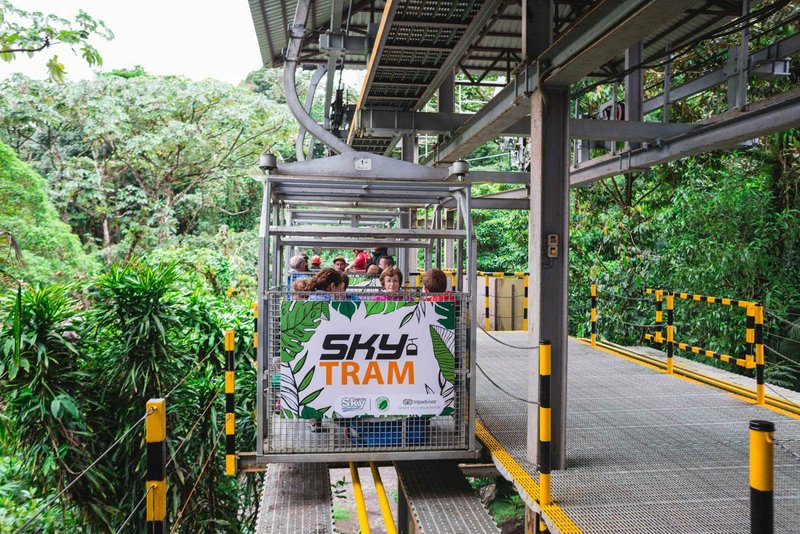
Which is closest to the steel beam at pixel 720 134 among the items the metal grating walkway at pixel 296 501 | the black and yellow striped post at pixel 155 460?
the metal grating walkway at pixel 296 501

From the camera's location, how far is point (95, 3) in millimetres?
49500

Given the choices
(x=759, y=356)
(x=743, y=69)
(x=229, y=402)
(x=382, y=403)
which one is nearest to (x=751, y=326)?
(x=759, y=356)

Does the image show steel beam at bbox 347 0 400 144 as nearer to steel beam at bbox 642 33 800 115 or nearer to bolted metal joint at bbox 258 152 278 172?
bolted metal joint at bbox 258 152 278 172

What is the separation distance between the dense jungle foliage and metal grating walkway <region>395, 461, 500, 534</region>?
1.86 metres

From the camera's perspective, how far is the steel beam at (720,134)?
5559 millimetres

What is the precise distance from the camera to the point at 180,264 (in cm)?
1302

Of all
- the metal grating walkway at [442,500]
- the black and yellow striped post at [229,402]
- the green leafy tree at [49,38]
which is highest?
the green leafy tree at [49,38]

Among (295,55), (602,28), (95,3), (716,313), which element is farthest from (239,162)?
(95,3)

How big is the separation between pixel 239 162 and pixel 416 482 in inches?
756

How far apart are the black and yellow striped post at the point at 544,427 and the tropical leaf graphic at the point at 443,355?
0.78 meters

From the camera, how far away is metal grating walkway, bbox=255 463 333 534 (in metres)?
3.88

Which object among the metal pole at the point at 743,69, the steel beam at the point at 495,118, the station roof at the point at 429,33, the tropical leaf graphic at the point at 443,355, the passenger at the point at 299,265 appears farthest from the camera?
the passenger at the point at 299,265

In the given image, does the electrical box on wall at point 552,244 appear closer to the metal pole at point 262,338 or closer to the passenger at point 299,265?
the metal pole at point 262,338

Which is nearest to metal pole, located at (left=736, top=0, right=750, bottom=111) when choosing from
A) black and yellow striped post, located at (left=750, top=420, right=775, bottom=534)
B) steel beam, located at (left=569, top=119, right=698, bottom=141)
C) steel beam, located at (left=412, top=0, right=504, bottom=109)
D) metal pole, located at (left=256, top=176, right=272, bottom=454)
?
steel beam, located at (left=569, top=119, right=698, bottom=141)
